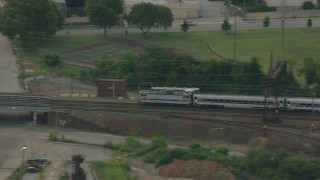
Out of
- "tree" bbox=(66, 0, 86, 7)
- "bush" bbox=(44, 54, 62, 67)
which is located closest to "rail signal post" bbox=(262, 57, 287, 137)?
"bush" bbox=(44, 54, 62, 67)

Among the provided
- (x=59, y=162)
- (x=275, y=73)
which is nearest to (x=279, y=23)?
(x=275, y=73)

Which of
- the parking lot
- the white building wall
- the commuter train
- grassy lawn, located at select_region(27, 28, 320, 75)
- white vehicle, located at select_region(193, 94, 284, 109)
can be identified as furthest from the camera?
the white building wall

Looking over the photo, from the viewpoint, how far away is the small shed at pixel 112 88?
1353 inches

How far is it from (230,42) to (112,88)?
10726mm

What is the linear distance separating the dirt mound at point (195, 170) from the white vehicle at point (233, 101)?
6.59m

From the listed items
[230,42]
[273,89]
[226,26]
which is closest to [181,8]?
[226,26]

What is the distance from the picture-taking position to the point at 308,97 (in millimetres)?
32719

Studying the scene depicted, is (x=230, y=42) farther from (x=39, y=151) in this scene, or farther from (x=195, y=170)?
(x=195, y=170)

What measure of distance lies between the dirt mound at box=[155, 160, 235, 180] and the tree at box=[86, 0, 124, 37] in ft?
67.9

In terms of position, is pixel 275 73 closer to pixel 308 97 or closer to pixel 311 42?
pixel 308 97

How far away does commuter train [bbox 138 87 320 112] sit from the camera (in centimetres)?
3139

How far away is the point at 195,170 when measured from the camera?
25000 mm

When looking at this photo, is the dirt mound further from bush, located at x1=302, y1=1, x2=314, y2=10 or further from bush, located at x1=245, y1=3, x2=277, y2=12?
bush, located at x1=302, y1=1, x2=314, y2=10

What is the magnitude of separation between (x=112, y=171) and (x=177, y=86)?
10.5m
